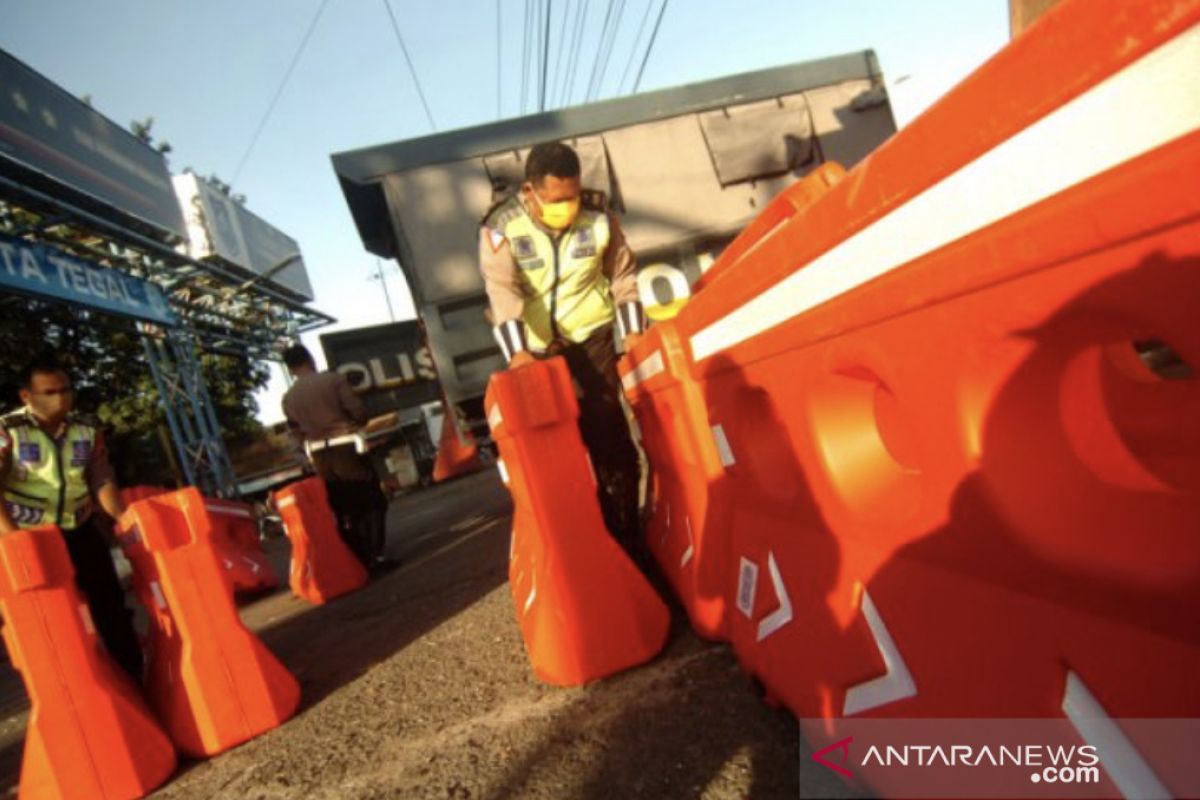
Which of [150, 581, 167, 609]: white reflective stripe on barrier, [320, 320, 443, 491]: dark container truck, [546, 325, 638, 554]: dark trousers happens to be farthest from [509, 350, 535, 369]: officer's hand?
[320, 320, 443, 491]: dark container truck

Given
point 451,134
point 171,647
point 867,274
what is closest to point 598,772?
point 867,274

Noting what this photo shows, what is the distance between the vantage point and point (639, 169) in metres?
6.23

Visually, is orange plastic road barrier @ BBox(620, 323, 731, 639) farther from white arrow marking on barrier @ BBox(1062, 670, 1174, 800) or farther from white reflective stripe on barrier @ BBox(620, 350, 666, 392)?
white arrow marking on barrier @ BBox(1062, 670, 1174, 800)

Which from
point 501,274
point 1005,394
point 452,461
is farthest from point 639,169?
point 452,461

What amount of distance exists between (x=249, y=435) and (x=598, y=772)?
28995mm

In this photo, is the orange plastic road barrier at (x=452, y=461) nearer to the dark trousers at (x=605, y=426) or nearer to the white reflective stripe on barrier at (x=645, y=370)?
the dark trousers at (x=605, y=426)

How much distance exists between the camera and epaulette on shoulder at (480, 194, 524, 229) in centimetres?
260

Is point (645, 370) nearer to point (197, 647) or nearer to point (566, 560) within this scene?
point (566, 560)

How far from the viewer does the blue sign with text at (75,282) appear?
7.52m

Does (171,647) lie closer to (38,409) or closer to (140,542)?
(140,542)

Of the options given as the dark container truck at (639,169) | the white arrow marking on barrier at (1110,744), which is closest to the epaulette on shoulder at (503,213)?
the white arrow marking on barrier at (1110,744)

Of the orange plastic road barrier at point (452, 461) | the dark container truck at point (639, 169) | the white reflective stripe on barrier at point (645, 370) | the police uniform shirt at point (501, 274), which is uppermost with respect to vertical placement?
the dark container truck at point (639, 169)

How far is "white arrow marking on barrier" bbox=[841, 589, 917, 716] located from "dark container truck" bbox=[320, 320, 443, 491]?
44.9 feet

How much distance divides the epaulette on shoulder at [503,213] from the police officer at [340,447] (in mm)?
2583
